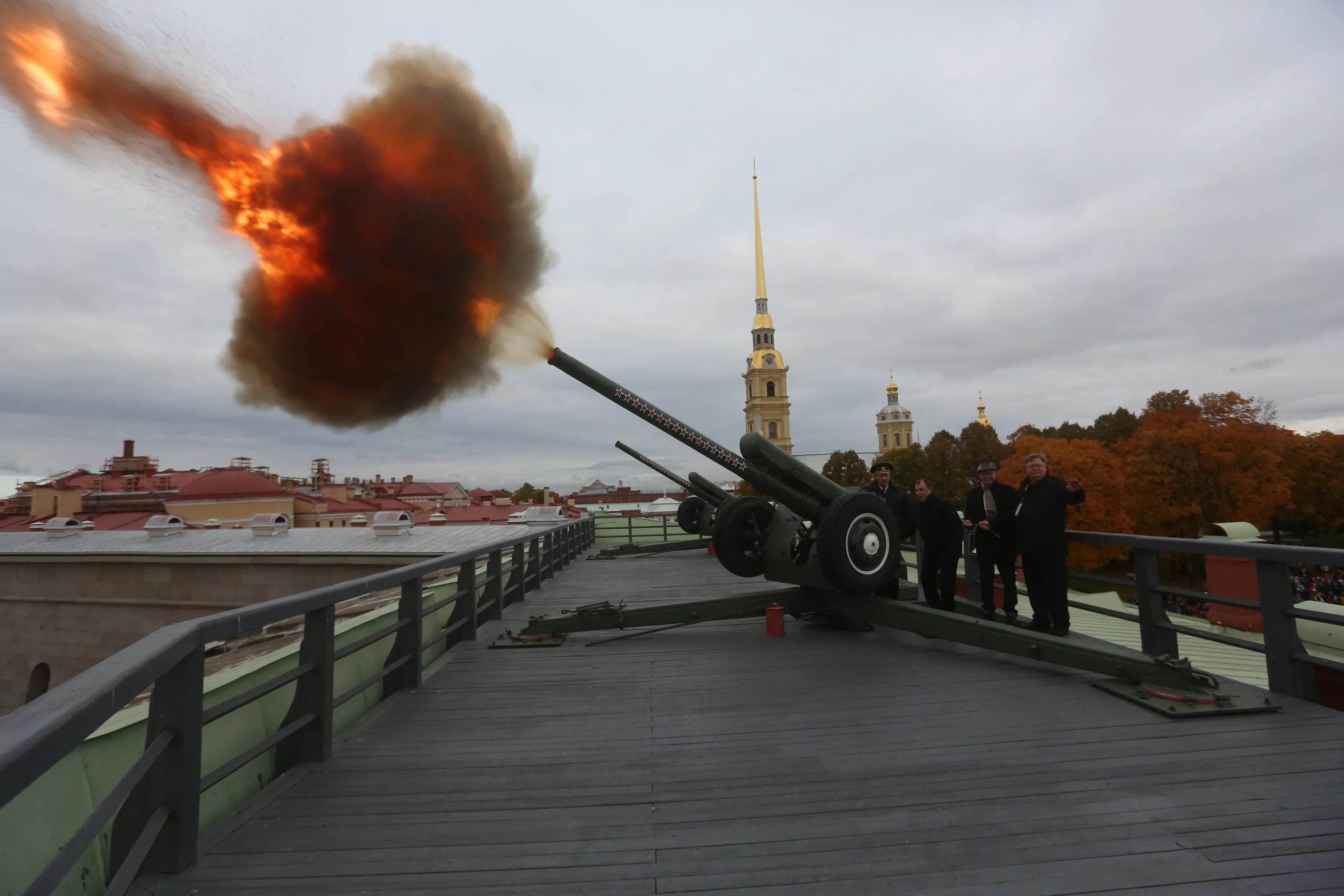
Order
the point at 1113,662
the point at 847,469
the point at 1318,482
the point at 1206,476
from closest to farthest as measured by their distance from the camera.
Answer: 1. the point at 1113,662
2. the point at 1206,476
3. the point at 1318,482
4. the point at 847,469

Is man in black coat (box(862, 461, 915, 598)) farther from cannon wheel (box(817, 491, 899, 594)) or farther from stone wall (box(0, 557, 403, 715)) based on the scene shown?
stone wall (box(0, 557, 403, 715))

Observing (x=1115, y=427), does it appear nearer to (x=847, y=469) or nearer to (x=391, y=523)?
(x=847, y=469)

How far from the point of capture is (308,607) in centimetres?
333

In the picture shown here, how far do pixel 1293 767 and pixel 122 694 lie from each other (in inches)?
194

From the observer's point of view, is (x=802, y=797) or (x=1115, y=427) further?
(x=1115, y=427)

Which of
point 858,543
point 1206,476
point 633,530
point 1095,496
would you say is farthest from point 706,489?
point 1206,476

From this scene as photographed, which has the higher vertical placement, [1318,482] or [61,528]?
[1318,482]

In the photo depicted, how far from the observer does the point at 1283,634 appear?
14.0ft

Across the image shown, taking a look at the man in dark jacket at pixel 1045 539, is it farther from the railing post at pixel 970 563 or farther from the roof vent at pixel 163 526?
the roof vent at pixel 163 526

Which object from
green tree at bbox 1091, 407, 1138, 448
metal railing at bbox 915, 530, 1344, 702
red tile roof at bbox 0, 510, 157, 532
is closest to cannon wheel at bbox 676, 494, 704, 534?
metal railing at bbox 915, 530, 1344, 702

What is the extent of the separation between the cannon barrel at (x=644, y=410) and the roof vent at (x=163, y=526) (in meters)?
18.3

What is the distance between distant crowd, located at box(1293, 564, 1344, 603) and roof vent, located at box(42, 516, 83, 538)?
33.4 meters

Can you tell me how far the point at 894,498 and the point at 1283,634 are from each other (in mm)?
3363

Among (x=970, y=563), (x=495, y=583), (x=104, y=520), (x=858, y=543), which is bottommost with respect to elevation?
(x=495, y=583)
